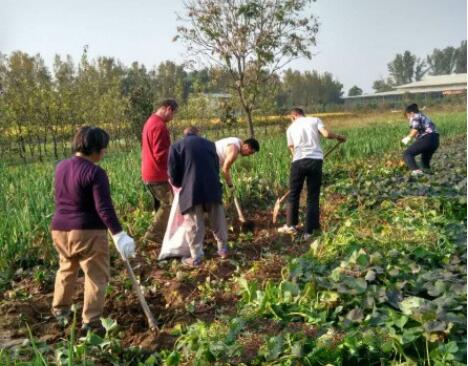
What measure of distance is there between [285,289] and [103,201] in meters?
1.32

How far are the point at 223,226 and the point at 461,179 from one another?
3.90 metres

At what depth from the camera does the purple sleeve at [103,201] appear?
3.03 meters

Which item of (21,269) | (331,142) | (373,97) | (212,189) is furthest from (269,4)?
(373,97)

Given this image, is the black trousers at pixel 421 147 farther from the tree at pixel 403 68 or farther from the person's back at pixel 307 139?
the tree at pixel 403 68

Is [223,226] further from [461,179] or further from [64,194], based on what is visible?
[461,179]

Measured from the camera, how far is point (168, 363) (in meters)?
2.52

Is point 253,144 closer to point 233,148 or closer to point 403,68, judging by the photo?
point 233,148

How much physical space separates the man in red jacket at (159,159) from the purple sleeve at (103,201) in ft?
5.86

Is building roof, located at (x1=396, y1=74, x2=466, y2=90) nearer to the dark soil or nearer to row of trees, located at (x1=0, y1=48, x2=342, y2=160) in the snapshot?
row of trees, located at (x1=0, y1=48, x2=342, y2=160)

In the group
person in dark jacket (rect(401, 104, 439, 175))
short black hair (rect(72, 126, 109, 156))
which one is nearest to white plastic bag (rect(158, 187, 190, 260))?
short black hair (rect(72, 126, 109, 156))

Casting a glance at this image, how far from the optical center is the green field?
231 cm

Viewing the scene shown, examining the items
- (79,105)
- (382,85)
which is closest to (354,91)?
(382,85)

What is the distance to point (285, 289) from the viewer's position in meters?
3.04

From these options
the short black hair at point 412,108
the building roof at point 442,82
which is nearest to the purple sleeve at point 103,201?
the short black hair at point 412,108
